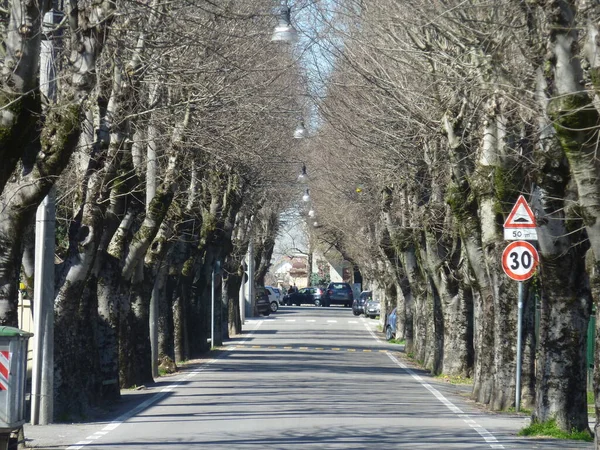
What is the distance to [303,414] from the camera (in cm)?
1884

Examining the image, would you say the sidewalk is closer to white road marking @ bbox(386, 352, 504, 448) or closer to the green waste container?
the green waste container

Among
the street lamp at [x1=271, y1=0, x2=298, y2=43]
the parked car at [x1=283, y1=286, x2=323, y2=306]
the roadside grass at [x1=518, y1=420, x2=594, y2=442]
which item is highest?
the street lamp at [x1=271, y1=0, x2=298, y2=43]

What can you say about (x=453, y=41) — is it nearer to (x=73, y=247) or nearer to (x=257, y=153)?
(x=73, y=247)

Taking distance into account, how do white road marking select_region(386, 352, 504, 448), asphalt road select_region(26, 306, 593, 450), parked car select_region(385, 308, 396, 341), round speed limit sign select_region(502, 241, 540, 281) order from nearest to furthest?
asphalt road select_region(26, 306, 593, 450), white road marking select_region(386, 352, 504, 448), round speed limit sign select_region(502, 241, 540, 281), parked car select_region(385, 308, 396, 341)

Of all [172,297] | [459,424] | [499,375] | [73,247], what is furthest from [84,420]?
[172,297]

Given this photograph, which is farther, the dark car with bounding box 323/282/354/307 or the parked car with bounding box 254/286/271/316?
the dark car with bounding box 323/282/354/307

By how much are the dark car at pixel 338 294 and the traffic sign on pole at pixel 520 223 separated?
78.9m

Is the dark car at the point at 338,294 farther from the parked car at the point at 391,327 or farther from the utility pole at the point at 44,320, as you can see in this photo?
the utility pole at the point at 44,320

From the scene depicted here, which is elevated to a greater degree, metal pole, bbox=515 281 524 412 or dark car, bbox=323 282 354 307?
dark car, bbox=323 282 354 307

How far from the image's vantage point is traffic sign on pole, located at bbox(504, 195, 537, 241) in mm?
18344

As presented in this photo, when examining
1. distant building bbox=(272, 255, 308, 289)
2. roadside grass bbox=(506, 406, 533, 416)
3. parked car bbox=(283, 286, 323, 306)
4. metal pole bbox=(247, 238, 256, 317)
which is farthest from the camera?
distant building bbox=(272, 255, 308, 289)

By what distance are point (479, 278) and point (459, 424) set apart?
17.4 feet

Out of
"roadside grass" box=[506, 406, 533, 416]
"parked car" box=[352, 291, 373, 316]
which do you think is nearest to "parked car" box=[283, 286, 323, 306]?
"parked car" box=[352, 291, 373, 316]

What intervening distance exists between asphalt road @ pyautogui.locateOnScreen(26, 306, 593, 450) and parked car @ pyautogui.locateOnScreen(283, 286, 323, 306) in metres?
67.0
